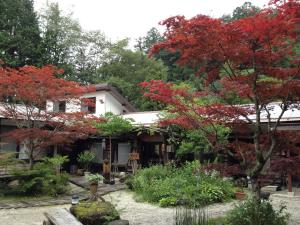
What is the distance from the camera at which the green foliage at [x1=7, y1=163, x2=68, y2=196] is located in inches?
475

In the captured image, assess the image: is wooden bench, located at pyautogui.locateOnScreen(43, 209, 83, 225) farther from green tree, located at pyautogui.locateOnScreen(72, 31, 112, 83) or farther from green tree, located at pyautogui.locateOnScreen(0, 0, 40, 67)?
green tree, located at pyautogui.locateOnScreen(72, 31, 112, 83)

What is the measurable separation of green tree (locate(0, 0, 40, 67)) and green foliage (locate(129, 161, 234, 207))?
19618 millimetres

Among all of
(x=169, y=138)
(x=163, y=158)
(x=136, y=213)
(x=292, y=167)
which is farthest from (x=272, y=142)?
(x=163, y=158)

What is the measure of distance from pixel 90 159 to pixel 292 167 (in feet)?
42.7

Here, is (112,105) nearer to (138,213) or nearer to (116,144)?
(116,144)

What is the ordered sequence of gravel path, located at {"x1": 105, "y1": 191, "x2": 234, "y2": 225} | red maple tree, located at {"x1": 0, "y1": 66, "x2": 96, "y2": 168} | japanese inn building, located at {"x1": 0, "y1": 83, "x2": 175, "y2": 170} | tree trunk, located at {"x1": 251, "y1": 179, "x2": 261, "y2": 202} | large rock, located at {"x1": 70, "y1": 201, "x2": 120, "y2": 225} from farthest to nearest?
japanese inn building, located at {"x1": 0, "y1": 83, "x2": 175, "y2": 170} → red maple tree, located at {"x1": 0, "y1": 66, "x2": 96, "y2": 168} → gravel path, located at {"x1": 105, "y1": 191, "x2": 234, "y2": 225} → large rock, located at {"x1": 70, "y1": 201, "x2": 120, "y2": 225} → tree trunk, located at {"x1": 251, "y1": 179, "x2": 261, "y2": 202}

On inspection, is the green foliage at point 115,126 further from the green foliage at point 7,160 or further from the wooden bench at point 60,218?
the wooden bench at point 60,218

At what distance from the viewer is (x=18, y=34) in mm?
29047

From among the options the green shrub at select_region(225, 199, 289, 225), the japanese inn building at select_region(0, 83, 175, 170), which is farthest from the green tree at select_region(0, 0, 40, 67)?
the green shrub at select_region(225, 199, 289, 225)

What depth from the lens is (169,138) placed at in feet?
53.9

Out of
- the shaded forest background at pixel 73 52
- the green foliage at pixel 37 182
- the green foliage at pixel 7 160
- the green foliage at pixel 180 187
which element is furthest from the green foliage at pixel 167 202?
the shaded forest background at pixel 73 52

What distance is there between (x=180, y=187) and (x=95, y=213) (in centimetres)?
417

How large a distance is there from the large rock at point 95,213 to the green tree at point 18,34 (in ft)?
75.3

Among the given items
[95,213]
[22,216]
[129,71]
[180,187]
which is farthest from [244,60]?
[129,71]
